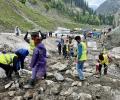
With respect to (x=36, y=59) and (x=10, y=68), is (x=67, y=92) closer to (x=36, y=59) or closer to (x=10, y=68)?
(x=36, y=59)

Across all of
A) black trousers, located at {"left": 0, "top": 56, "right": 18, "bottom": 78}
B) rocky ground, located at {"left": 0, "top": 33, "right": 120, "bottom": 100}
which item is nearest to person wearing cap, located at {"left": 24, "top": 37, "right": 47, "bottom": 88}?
rocky ground, located at {"left": 0, "top": 33, "right": 120, "bottom": 100}

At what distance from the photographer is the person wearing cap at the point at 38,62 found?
48.3ft

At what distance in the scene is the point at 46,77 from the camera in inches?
642

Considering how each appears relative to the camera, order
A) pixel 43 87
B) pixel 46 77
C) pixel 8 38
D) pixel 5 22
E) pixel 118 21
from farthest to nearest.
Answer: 1. pixel 5 22
2. pixel 118 21
3. pixel 8 38
4. pixel 46 77
5. pixel 43 87

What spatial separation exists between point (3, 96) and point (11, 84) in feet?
4.14

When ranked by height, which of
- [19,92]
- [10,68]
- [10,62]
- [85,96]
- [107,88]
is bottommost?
[85,96]

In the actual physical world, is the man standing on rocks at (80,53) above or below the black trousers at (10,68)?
above

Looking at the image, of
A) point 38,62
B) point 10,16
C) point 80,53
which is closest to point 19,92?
point 38,62

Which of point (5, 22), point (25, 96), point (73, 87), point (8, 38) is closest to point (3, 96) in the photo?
point (25, 96)

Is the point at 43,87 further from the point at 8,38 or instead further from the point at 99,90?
the point at 8,38

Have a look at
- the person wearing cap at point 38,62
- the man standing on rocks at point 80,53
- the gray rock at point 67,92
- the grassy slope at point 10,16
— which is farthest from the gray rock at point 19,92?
the grassy slope at point 10,16

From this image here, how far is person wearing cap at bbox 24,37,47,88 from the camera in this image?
14.7m

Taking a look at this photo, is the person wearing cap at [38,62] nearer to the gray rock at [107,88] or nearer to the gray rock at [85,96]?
the gray rock at [85,96]

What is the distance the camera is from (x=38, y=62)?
1488cm
